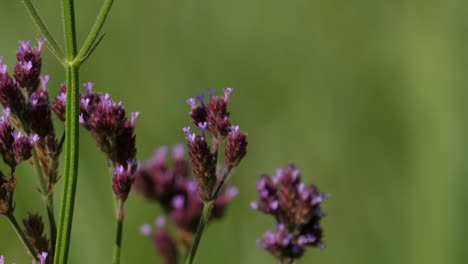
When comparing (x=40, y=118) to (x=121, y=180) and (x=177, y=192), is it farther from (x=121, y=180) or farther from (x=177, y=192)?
(x=177, y=192)

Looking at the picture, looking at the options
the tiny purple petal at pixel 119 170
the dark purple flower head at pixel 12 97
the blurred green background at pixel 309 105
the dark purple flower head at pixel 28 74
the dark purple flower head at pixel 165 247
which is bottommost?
the tiny purple petal at pixel 119 170

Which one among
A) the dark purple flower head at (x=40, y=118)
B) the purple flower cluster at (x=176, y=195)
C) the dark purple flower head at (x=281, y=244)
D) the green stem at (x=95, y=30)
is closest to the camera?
the green stem at (x=95, y=30)

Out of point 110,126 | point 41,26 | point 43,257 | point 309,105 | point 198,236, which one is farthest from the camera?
point 309,105

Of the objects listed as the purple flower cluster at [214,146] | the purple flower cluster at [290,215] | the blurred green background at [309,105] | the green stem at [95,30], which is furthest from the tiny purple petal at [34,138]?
the blurred green background at [309,105]

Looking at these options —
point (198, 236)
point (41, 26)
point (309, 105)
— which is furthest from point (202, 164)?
point (309, 105)

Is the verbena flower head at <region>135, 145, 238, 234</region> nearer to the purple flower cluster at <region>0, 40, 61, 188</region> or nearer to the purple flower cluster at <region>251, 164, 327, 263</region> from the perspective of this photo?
the purple flower cluster at <region>251, 164, 327, 263</region>

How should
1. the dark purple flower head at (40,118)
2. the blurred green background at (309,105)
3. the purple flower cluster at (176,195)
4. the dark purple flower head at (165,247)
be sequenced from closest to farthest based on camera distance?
the dark purple flower head at (40,118), the dark purple flower head at (165,247), the purple flower cluster at (176,195), the blurred green background at (309,105)

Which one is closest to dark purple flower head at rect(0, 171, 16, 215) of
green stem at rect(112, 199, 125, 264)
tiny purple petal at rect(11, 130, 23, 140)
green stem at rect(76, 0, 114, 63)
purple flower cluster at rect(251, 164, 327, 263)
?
tiny purple petal at rect(11, 130, 23, 140)

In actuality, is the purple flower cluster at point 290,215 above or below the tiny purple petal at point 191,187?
below

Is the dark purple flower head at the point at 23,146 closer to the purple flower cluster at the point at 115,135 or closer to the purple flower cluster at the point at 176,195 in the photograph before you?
the purple flower cluster at the point at 115,135
